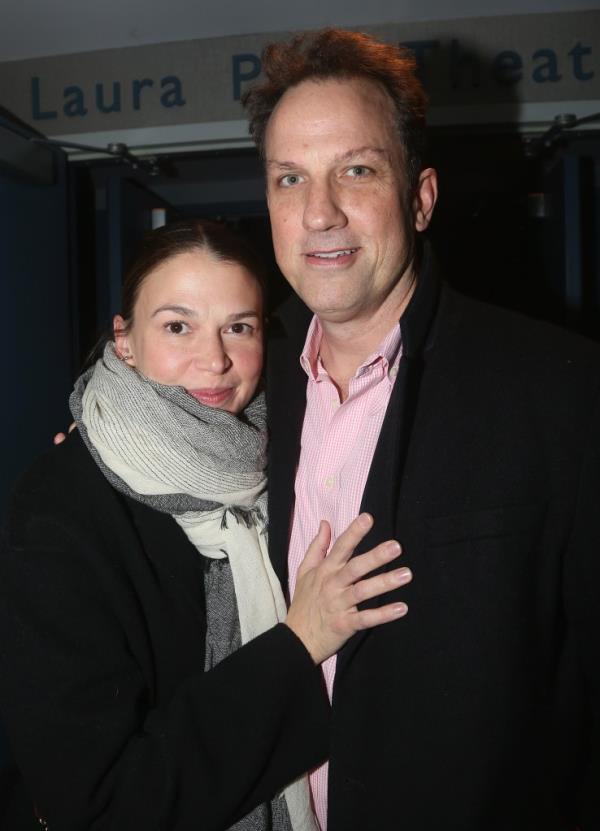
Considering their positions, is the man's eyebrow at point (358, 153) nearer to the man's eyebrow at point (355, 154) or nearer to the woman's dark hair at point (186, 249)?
the man's eyebrow at point (355, 154)

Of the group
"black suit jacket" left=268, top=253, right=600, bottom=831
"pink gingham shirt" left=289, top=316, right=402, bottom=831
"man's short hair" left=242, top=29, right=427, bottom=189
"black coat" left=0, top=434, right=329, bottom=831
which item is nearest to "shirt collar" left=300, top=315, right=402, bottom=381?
"pink gingham shirt" left=289, top=316, right=402, bottom=831

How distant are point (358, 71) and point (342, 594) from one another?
105 centimetres

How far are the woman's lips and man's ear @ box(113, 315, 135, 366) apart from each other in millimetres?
206

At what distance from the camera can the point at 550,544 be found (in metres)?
1.09

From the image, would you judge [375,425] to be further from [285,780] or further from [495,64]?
[495,64]

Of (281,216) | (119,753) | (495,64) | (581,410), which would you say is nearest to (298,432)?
(281,216)

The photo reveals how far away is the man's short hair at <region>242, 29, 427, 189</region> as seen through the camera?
4.34 ft

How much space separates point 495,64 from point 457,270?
974 millimetres

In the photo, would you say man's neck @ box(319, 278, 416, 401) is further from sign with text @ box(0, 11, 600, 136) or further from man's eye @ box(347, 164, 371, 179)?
sign with text @ box(0, 11, 600, 136)

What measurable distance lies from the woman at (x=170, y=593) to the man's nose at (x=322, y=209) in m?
0.21

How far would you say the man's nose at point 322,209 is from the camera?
1.25 metres

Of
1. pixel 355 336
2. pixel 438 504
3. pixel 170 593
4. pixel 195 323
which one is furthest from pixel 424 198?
pixel 170 593

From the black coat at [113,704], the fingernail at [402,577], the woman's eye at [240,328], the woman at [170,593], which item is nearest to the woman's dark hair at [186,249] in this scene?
the woman at [170,593]

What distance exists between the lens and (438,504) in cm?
110
